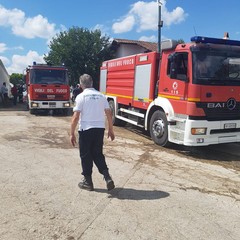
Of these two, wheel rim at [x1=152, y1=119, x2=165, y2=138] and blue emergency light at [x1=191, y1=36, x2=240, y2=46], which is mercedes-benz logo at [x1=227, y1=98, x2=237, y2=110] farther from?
wheel rim at [x1=152, y1=119, x2=165, y2=138]

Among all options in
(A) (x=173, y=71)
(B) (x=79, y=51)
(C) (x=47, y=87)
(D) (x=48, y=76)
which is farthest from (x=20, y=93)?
(A) (x=173, y=71)

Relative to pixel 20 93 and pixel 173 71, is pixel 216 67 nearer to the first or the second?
pixel 173 71

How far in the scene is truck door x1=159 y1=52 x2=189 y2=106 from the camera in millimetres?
8023

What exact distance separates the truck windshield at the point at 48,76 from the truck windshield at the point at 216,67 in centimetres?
1021

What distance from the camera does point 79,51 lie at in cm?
3269

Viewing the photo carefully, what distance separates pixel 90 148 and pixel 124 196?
90cm

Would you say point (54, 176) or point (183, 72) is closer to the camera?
point (54, 176)

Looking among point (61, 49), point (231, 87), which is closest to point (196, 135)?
point (231, 87)

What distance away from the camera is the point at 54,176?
6.13 meters

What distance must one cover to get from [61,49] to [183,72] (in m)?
26.2

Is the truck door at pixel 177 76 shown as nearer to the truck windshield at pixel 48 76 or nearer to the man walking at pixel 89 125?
the man walking at pixel 89 125

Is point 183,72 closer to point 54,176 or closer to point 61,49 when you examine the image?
point 54,176

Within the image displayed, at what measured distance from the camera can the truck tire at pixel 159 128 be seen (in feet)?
29.1

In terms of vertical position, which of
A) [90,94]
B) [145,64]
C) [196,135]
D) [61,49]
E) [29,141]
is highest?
[61,49]
